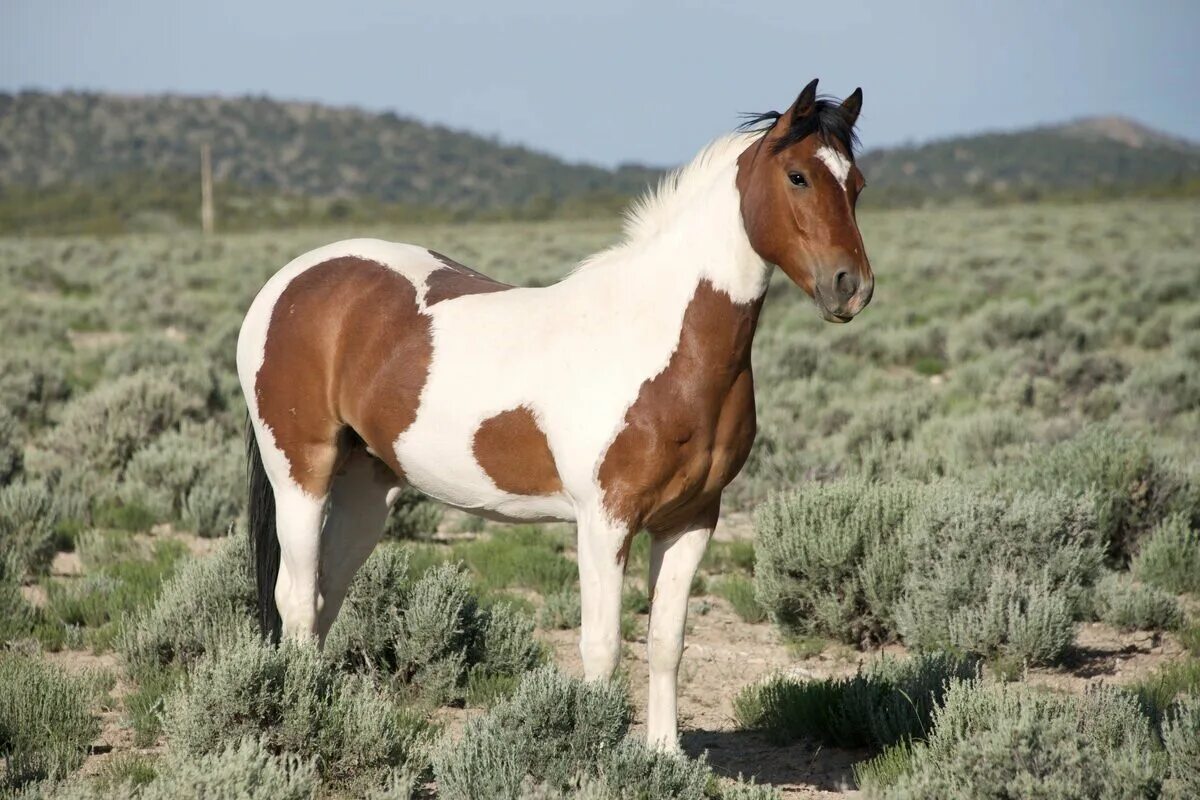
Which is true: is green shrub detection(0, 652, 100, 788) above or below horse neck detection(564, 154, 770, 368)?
below

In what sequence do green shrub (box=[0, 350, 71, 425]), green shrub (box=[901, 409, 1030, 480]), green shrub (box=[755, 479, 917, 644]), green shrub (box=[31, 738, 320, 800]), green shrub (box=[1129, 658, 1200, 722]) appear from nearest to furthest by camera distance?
green shrub (box=[31, 738, 320, 800]) → green shrub (box=[1129, 658, 1200, 722]) → green shrub (box=[755, 479, 917, 644]) → green shrub (box=[901, 409, 1030, 480]) → green shrub (box=[0, 350, 71, 425])

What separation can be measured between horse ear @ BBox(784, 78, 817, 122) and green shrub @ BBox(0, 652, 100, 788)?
336 centimetres

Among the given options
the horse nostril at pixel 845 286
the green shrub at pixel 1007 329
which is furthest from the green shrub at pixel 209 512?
the green shrub at pixel 1007 329

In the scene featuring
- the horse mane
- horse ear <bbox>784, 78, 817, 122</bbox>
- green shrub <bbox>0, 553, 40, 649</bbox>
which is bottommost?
green shrub <bbox>0, 553, 40, 649</bbox>

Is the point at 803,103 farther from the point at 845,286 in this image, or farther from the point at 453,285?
the point at 453,285

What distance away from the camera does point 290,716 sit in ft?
13.3

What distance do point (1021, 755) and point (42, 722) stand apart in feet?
11.7

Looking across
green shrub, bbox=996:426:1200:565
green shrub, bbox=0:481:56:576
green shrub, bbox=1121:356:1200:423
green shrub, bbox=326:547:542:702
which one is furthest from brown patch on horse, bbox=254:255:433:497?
green shrub, bbox=1121:356:1200:423

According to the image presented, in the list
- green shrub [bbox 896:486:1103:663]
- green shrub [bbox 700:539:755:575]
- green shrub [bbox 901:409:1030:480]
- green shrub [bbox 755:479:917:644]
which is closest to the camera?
green shrub [bbox 896:486:1103:663]

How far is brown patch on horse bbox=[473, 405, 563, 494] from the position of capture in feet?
13.3

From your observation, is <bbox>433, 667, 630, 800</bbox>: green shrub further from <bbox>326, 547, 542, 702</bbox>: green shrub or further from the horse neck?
<bbox>326, 547, 542, 702</bbox>: green shrub

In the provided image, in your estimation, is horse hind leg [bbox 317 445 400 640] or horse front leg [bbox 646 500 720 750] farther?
horse hind leg [bbox 317 445 400 640]

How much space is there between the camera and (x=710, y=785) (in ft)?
13.8

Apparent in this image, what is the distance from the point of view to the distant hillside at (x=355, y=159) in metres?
89.9
